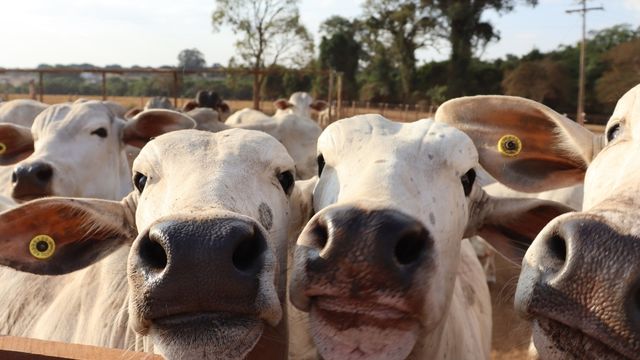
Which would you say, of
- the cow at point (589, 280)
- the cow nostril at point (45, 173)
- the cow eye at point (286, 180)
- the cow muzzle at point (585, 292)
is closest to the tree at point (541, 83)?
the cow nostril at point (45, 173)

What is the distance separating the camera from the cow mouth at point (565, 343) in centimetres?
176

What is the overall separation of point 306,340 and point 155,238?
1.45m

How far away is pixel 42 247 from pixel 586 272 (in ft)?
8.52

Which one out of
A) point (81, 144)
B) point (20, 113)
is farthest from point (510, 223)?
point (20, 113)

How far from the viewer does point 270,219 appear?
113 inches

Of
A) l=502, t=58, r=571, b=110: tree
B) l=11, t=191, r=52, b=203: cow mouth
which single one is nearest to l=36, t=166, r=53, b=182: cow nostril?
l=11, t=191, r=52, b=203: cow mouth

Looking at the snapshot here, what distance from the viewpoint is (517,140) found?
146 inches

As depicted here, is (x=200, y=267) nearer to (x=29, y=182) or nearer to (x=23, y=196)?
(x=29, y=182)

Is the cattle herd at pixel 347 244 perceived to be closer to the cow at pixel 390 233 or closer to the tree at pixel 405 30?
the cow at pixel 390 233

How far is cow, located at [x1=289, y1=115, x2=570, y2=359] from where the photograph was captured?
7.19 ft

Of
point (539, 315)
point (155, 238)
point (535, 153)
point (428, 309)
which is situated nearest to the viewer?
point (539, 315)

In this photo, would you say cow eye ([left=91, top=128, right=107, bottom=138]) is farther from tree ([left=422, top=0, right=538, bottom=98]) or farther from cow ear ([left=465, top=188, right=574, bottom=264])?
tree ([left=422, top=0, right=538, bottom=98])

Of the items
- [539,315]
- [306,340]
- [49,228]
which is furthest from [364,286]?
[49,228]

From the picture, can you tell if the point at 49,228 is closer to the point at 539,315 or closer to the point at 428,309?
the point at 428,309
